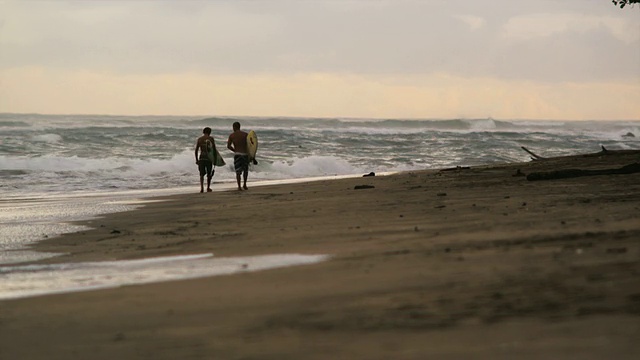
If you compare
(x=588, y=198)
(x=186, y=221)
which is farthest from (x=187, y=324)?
(x=186, y=221)

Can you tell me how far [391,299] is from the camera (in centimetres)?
466

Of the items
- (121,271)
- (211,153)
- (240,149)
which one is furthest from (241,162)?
(121,271)

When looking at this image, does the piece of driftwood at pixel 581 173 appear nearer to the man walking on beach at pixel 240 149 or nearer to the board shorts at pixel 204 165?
the man walking on beach at pixel 240 149

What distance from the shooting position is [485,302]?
4.43 m

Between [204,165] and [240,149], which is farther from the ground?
[240,149]

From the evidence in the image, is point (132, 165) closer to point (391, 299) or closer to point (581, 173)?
point (581, 173)

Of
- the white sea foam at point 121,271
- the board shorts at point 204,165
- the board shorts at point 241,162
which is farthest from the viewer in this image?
the board shorts at point 204,165

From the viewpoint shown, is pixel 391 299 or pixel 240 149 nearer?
pixel 391 299

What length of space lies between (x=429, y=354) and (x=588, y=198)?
6168 mm

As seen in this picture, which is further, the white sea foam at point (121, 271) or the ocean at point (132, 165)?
the ocean at point (132, 165)

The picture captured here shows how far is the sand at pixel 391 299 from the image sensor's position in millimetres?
3828

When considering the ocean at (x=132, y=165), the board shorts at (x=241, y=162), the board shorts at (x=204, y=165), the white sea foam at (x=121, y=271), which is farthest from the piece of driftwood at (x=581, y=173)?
the board shorts at (x=204, y=165)

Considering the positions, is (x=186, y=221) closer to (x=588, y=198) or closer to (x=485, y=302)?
(x=588, y=198)

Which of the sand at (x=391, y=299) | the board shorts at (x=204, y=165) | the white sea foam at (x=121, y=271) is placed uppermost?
the sand at (x=391, y=299)
